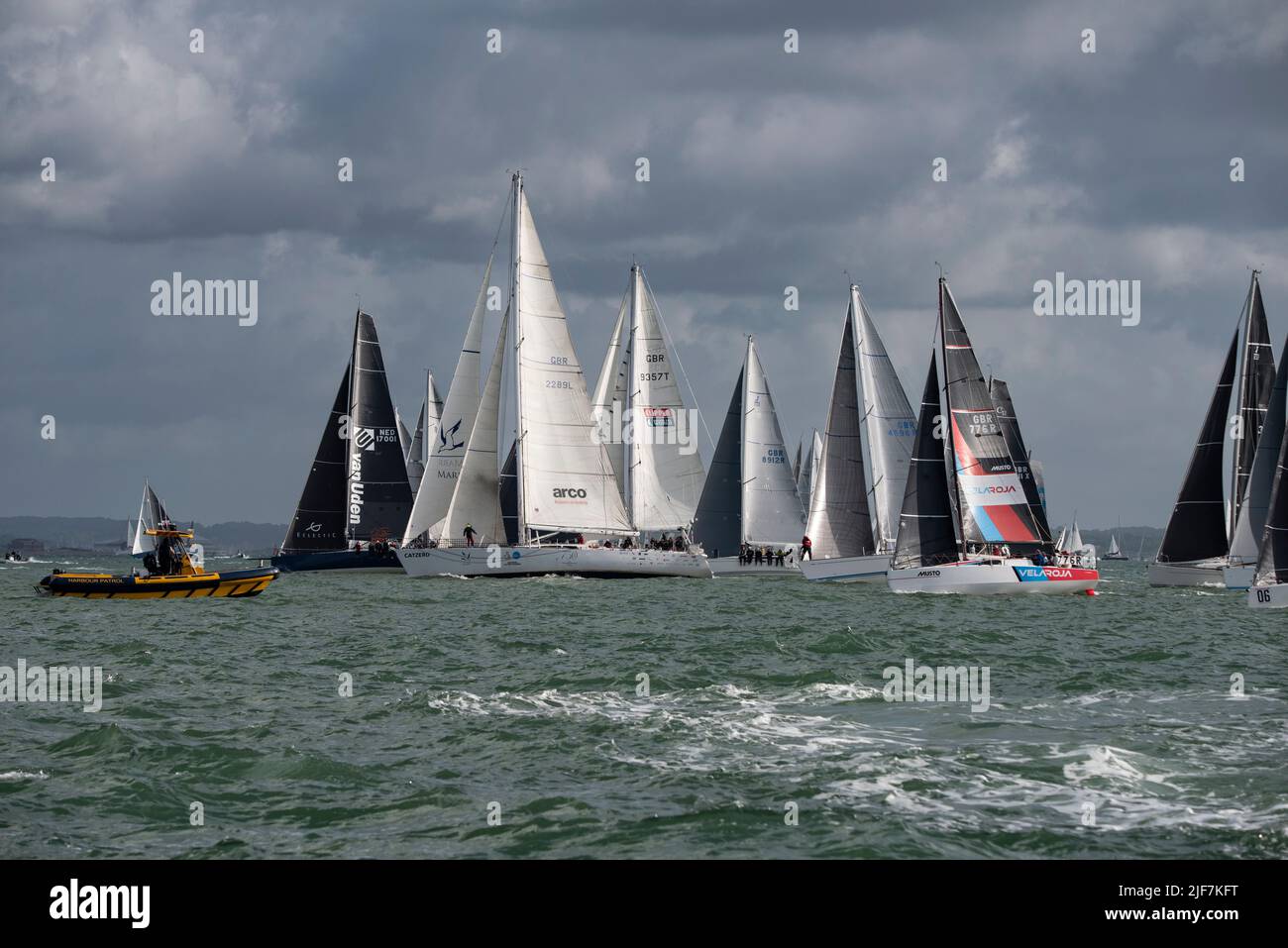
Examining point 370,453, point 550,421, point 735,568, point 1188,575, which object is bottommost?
point 1188,575

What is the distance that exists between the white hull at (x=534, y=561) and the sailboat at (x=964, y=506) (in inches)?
661

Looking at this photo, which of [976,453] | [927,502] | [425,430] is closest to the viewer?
[927,502]

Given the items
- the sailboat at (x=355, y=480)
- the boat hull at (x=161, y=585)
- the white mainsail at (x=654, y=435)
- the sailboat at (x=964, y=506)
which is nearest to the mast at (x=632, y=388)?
the white mainsail at (x=654, y=435)

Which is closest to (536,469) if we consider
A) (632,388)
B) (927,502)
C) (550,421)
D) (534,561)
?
(550,421)

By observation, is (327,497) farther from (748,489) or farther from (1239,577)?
(1239,577)

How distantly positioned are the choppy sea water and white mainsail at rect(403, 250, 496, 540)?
31.6 m

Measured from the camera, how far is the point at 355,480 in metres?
80.2

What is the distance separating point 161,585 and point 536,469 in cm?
2065

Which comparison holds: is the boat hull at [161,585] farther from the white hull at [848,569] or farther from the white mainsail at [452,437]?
the white hull at [848,569]

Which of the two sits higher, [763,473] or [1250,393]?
[1250,393]

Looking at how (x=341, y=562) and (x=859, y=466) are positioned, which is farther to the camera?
(x=341, y=562)

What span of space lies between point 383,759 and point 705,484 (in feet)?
196

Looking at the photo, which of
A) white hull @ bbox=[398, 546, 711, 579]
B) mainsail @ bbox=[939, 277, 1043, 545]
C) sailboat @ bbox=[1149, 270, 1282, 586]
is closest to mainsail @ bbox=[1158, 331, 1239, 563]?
sailboat @ bbox=[1149, 270, 1282, 586]
